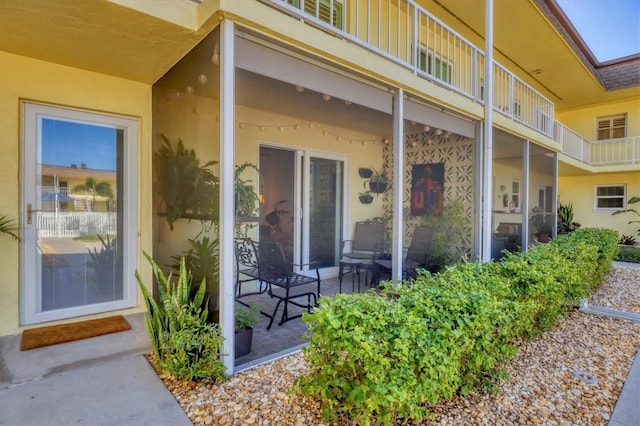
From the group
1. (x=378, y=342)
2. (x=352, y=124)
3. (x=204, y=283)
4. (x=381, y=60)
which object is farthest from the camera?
(x=352, y=124)

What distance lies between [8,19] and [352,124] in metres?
4.52

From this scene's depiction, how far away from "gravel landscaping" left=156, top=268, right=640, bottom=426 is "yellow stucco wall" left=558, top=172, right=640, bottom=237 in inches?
458

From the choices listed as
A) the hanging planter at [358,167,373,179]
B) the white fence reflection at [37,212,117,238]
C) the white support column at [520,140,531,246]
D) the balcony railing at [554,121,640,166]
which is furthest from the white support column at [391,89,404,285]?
the balcony railing at [554,121,640,166]

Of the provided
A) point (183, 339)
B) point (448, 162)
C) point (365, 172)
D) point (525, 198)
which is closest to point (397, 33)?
point (365, 172)

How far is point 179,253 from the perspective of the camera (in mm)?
3244

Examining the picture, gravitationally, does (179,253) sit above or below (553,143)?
below

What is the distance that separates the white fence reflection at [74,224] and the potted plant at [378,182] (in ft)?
15.6

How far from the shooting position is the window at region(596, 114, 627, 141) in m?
12.5

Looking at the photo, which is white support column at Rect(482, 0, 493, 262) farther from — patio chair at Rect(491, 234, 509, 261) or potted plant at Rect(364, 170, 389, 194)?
potted plant at Rect(364, 170, 389, 194)

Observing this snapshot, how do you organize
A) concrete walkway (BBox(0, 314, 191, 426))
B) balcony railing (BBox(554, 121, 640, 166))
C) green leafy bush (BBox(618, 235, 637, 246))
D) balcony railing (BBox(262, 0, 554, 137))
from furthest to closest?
1. green leafy bush (BBox(618, 235, 637, 246))
2. balcony railing (BBox(554, 121, 640, 166))
3. balcony railing (BBox(262, 0, 554, 137))
4. concrete walkway (BBox(0, 314, 191, 426))

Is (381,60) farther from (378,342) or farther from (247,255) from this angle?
(378,342)

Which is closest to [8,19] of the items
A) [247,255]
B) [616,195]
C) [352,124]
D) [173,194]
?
[173,194]

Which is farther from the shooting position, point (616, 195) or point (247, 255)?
point (616, 195)

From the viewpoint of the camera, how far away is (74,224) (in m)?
3.54
